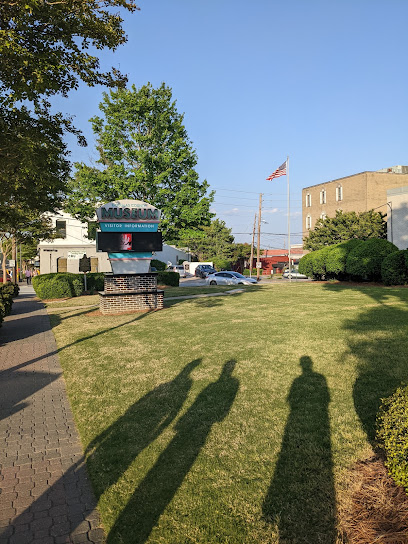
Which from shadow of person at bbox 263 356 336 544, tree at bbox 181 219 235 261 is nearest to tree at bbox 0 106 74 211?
shadow of person at bbox 263 356 336 544

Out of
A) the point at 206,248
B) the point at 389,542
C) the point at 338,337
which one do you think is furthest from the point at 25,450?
the point at 206,248

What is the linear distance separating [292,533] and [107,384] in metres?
4.39

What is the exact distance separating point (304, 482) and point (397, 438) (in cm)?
97

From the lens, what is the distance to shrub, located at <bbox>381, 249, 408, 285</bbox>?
68.3 ft

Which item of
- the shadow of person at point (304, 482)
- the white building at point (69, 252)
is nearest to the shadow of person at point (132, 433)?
the shadow of person at point (304, 482)

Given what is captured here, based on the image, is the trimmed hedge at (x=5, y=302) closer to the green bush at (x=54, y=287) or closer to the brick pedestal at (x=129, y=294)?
the brick pedestal at (x=129, y=294)

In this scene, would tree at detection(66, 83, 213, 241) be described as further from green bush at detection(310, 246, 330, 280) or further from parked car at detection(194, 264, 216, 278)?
parked car at detection(194, 264, 216, 278)

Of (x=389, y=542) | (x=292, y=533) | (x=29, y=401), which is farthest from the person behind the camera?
(x=29, y=401)

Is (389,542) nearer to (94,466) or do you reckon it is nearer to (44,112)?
(94,466)

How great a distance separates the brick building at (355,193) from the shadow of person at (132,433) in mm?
48805

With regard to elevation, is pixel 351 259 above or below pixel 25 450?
above

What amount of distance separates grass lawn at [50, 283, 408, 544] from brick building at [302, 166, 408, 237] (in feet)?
151

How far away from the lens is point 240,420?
194 inches

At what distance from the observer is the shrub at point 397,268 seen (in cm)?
2081
